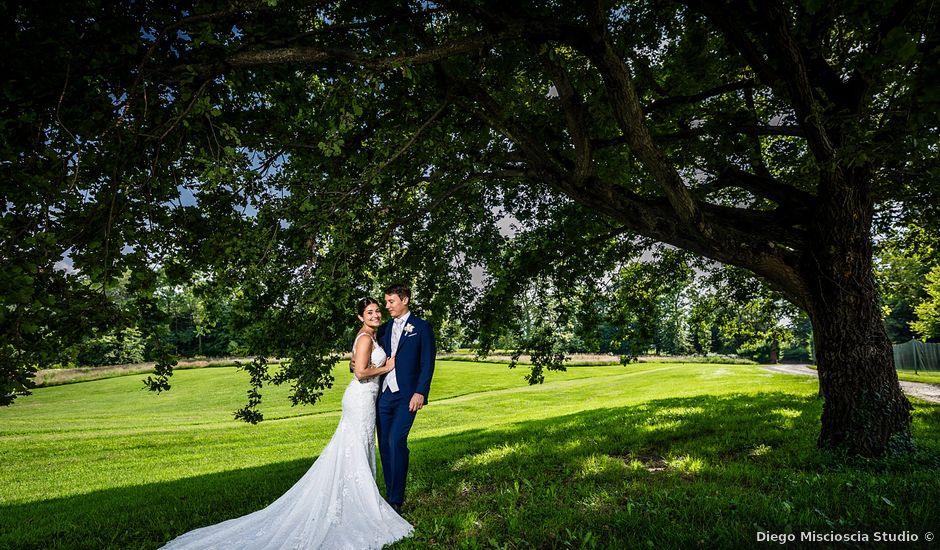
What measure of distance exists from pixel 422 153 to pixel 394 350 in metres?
3.32

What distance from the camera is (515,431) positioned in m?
12.0

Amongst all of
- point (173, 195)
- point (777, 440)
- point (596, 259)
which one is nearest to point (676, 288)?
point (596, 259)

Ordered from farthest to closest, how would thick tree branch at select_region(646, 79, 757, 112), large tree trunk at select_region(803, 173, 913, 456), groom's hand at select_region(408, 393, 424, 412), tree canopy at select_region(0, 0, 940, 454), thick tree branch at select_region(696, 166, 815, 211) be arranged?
thick tree branch at select_region(646, 79, 757, 112), thick tree branch at select_region(696, 166, 815, 211), large tree trunk at select_region(803, 173, 913, 456), groom's hand at select_region(408, 393, 424, 412), tree canopy at select_region(0, 0, 940, 454)

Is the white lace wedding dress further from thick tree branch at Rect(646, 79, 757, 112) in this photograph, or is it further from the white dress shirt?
thick tree branch at Rect(646, 79, 757, 112)

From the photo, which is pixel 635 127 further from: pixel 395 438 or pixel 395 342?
pixel 395 438

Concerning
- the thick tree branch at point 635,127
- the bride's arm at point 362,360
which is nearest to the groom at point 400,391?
the bride's arm at point 362,360

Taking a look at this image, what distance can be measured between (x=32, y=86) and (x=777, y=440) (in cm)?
1158

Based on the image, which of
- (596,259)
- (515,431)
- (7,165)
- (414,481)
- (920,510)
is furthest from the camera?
(515,431)

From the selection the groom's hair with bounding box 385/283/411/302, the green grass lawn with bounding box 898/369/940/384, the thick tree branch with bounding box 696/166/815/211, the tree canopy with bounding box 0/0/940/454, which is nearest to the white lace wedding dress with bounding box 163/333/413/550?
the groom's hair with bounding box 385/283/411/302

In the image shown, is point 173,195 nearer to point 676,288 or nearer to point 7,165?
point 7,165

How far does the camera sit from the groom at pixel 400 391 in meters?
5.60

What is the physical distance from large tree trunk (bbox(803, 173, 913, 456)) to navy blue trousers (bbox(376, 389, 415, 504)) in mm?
6388

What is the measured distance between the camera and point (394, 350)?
593cm

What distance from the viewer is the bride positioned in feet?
15.5
